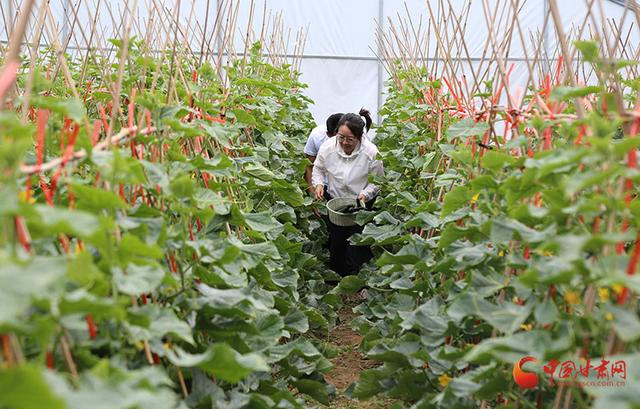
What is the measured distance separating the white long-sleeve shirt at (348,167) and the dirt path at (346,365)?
986 millimetres

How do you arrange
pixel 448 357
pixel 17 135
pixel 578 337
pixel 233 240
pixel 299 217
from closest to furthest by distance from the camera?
pixel 17 135 → pixel 578 337 → pixel 448 357 → pixel 233 240 → pixel 299 217

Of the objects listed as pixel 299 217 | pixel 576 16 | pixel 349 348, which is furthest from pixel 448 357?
pixel 576 16

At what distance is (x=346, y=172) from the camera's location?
19.0ft

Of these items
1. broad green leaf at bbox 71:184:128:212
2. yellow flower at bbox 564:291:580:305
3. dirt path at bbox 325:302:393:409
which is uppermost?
broad green leaf at bbox 71:184:128:212

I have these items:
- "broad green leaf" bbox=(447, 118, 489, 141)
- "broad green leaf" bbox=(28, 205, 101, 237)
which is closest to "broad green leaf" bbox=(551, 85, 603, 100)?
"broad green leaf" bbox=(447, 118, 489, 141)

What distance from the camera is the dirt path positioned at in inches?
151

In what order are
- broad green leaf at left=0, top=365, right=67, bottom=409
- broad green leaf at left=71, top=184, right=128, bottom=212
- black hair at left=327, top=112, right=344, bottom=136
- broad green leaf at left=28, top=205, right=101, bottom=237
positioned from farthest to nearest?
black hair at left=327, top=112, right=344, bottom=136, broad green leaf at left=71, top=184, right=128, bottom=212, broad green leaf at left=28, top=205, right=101, bottom=237, broad green leaf at left=0, top=365, right=67, bottom=409

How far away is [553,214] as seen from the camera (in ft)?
5.95

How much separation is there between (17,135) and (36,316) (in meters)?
0.34

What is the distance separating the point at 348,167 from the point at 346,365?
179cm

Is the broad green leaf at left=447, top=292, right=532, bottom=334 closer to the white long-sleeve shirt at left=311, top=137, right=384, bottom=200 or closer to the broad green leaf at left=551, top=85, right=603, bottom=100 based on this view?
the broad green leaf at left=551, top=85, right=603, bottom=100

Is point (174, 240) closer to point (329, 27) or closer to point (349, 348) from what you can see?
point (349, 348)

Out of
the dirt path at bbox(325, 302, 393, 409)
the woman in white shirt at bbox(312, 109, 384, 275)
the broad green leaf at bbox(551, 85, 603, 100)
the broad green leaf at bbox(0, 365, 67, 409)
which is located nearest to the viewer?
the broad green leaf at bbox(0, 365, 67, 409)

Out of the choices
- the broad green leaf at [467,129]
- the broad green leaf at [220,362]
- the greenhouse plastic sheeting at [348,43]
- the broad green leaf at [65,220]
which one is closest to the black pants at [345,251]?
the broad green leaf at [467,129]
